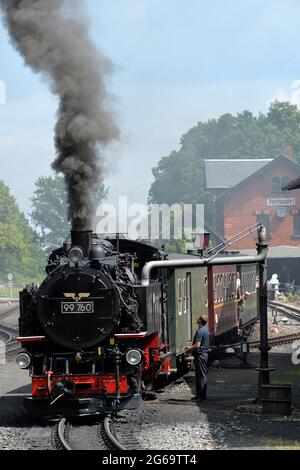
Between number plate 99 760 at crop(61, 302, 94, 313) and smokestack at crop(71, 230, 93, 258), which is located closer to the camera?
number plate 99 760 at crop(61, 302, 94, 313)

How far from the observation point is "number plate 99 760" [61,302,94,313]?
1288 centimetres

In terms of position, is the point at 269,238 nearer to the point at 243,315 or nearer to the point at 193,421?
the point at 243,315

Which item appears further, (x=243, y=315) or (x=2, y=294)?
(x=2, y=294)

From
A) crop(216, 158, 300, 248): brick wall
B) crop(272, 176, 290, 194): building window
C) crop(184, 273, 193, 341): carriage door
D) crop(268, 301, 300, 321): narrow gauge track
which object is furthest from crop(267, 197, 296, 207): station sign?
crop(184, 273, 193, 341): carriage door

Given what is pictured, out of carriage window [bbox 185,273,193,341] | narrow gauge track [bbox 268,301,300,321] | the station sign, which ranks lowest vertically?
narrow gauge track [bbox 268,301,300,321]

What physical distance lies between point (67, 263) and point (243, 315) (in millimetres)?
12655

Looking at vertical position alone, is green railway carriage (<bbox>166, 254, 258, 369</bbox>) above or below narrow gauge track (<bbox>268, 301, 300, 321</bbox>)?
above

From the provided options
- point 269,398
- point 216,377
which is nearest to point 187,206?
point 216,377

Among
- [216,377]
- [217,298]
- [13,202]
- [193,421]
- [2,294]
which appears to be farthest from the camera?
[13,202]

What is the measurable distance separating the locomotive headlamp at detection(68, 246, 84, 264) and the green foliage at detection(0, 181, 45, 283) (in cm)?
6094

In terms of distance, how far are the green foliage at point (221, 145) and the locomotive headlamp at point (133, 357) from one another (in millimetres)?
72772

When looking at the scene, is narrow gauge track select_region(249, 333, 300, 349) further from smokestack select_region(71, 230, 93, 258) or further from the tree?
the tree

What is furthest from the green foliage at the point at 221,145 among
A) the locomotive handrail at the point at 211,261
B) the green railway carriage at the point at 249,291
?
the locomotive handrail at the point at 211,261

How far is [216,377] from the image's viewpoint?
60.5ft
